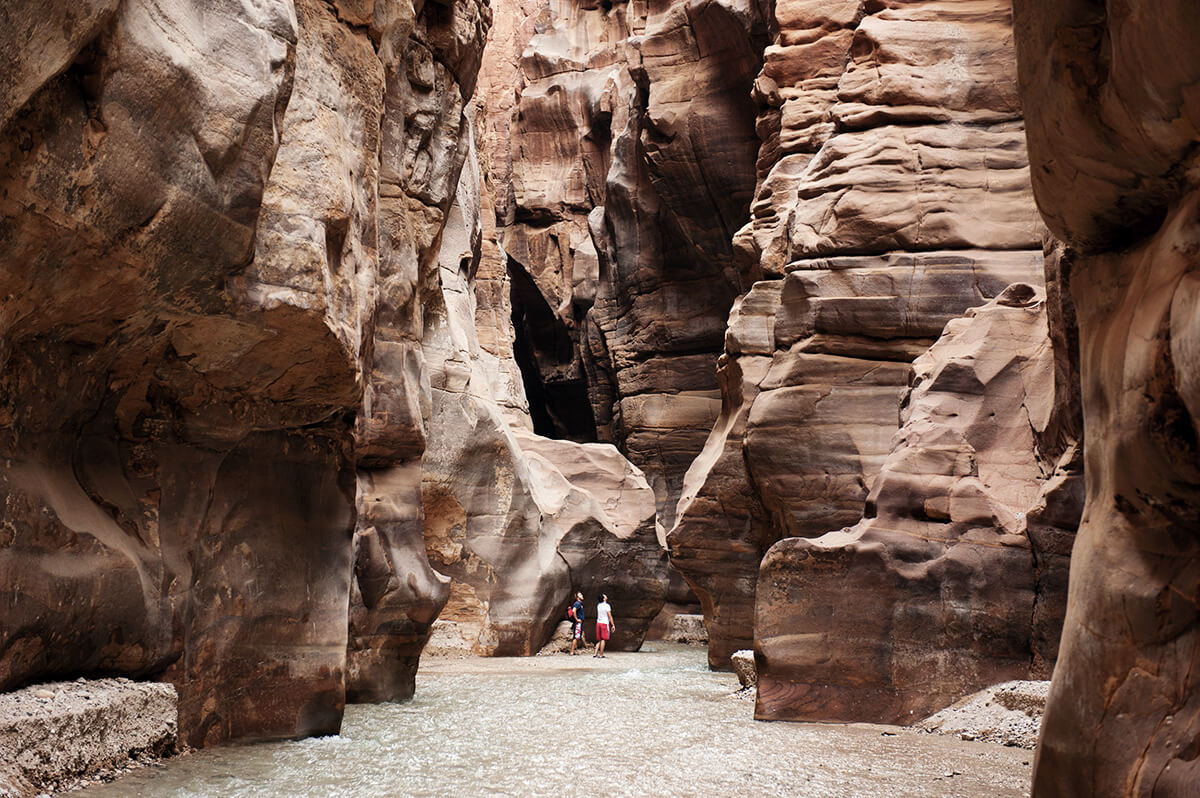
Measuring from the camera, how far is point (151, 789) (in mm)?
6070

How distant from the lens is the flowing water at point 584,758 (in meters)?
6.46

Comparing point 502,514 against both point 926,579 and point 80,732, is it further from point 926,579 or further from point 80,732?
point 80,732

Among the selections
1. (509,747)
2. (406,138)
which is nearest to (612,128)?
(406,138)

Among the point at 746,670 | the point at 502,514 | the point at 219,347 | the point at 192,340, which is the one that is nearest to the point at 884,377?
the point at 746,670

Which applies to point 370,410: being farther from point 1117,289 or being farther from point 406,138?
point 1117,289

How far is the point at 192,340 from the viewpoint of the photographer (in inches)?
272

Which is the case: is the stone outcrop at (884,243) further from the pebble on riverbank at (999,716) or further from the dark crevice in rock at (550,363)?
the dark crevice in rock at (550,363)

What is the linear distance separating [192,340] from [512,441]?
41.4 ft

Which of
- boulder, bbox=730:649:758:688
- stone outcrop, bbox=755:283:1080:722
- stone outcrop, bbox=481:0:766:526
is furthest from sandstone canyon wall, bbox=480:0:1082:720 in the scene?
boulder, bbox=730:649:758:688

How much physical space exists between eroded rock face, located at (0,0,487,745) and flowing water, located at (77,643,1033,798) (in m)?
0.81

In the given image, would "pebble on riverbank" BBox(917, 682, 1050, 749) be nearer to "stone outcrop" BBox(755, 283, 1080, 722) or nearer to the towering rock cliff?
"stone outcrop" BBox(755, 283, 1080, 722)

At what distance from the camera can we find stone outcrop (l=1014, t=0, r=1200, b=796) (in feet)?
11.9

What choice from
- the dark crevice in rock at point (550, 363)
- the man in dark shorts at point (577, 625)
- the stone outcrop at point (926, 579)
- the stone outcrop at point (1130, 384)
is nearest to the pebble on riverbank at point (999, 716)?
the stone outcrop at point (926, 579)

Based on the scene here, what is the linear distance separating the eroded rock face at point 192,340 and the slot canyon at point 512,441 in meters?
0.03
